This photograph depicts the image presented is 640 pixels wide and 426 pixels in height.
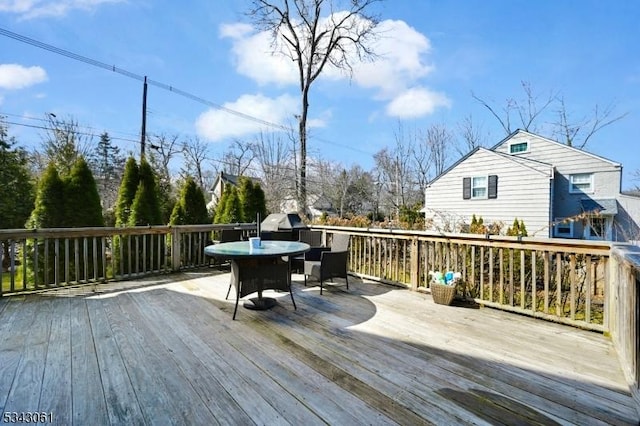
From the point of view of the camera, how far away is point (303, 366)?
2.25 m

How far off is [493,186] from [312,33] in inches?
337

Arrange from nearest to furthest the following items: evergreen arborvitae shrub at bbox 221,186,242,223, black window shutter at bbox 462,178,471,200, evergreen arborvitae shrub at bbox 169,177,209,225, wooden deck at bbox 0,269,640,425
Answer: wooden deck at bbox 0,269,640,425 → evergreen arborvitae shrub at bbox 169,177,209,225 → evergreen arborvitae shrub at bbox 221,186,242,223 → black window shutter at bbox 462,178,471,200

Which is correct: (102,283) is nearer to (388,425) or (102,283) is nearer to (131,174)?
(131,174)

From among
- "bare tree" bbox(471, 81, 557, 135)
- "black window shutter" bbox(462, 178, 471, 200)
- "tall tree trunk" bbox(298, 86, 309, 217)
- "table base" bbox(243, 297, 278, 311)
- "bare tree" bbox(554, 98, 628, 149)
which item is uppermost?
"bare tree" bbox(471, 81, 557, 135)

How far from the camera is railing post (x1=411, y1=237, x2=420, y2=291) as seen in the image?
4.32 metres

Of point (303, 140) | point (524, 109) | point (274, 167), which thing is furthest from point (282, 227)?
point (524, 109)

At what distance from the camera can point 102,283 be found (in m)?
4.78

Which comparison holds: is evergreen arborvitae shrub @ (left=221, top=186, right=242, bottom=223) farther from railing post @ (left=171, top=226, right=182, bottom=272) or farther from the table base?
the table base

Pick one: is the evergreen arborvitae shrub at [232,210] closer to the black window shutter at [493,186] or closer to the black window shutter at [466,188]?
the black window shutter at [466,188]

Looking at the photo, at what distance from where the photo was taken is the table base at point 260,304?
3.58 metres

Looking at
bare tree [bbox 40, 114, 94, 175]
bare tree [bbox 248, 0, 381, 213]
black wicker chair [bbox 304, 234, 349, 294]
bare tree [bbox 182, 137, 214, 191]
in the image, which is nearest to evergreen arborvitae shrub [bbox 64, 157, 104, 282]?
black wicker chair [bbox 304, 234, 349, 294]

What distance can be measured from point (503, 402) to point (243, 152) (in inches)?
766

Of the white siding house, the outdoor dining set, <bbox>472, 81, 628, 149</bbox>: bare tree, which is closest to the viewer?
the outdoor dining set

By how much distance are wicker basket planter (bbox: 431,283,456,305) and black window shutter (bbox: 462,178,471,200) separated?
936cm
